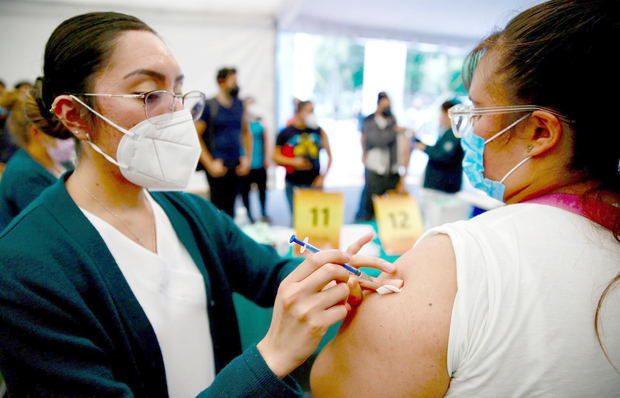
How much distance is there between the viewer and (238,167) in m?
3.60

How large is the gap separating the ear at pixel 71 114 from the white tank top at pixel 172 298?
8.7 inches

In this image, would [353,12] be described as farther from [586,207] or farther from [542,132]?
[586,207]

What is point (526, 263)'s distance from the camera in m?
0.50

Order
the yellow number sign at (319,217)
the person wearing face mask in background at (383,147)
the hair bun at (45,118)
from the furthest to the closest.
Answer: the person wearing face mask in background at (383,147)
the yellow number sign at (319,217)
the hair bun at (45,118)

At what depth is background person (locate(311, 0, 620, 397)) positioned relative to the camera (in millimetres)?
486

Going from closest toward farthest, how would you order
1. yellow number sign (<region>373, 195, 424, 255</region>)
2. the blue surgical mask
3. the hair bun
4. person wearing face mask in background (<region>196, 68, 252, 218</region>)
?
1. the blue surgical mask
2. the hair bun
3. yellow number sign (<region>373, 195, 424, 255</region>)
4. person wearing face mask in background (<region>196, 68, 252, 218</region>)

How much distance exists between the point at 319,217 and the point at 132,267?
1087 mm

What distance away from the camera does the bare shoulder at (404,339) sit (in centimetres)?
54

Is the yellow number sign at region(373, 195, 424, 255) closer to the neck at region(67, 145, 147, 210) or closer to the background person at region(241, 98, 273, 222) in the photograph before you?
the neck at region(67, 145, 147, 210)

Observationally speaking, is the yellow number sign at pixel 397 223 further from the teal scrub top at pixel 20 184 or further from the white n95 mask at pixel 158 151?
the teal scrub top at pixel 20 184

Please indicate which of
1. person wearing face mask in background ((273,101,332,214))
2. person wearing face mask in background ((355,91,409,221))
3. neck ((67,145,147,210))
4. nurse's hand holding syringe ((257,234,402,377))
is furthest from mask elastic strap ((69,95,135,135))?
person wearing face mask in background ((355,91,409,221))

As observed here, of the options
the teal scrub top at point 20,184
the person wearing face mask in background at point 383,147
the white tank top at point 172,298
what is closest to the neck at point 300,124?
the person wearing face mask in background at point 383,147

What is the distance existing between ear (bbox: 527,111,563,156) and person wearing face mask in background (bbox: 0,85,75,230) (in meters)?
1.66

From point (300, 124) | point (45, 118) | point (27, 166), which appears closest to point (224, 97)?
point (300, 124)
